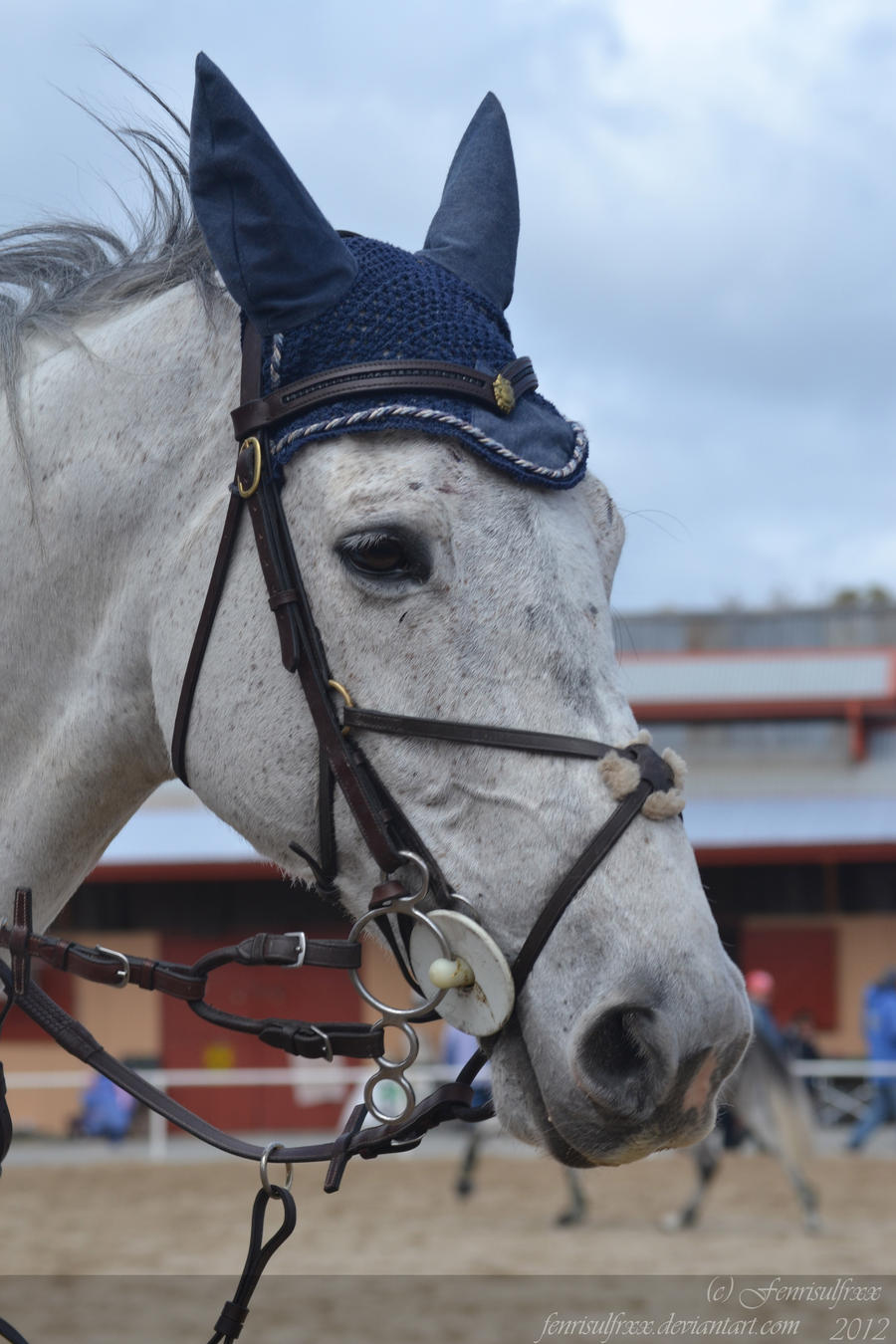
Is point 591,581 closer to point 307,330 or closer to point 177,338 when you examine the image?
point 307,330

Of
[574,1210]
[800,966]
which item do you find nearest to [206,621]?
[574,1210]

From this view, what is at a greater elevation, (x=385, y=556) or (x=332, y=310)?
(x=332, y=310)

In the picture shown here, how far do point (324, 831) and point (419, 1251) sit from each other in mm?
7561

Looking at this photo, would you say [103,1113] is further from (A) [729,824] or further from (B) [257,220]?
(B) [257,220]

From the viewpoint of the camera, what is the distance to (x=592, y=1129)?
5.57ft

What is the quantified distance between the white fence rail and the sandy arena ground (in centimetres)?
109

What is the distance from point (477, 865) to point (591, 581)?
44cm

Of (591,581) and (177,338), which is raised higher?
(177,338)

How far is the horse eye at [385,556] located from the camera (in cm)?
187

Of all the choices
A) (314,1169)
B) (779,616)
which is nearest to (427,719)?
(314,1169)

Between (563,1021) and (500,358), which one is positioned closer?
(563,1021)

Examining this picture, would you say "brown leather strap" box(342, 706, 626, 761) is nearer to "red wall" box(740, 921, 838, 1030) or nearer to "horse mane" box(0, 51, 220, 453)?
"horse mane" box(0, 51, 220, 453)

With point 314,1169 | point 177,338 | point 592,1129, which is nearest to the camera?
point 592,1129

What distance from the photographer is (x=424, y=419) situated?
6.33 feet
